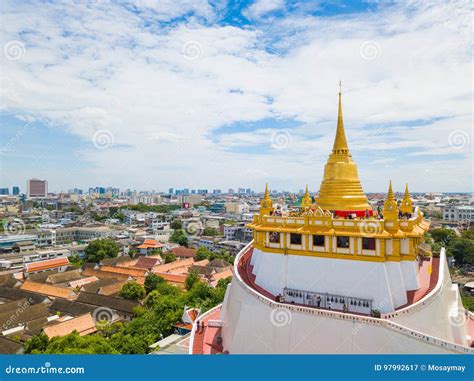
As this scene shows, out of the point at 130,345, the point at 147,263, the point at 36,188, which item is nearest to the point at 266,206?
the point at 130,345

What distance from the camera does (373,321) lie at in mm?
13672

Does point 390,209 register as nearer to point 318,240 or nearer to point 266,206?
point 318,240

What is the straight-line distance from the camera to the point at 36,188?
7254 inches

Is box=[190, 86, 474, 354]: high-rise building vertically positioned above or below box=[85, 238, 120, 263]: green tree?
above

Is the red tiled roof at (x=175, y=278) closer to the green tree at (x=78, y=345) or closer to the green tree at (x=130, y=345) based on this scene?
the green tree at (x=130, y=345)

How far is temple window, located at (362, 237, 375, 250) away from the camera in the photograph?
16094mm

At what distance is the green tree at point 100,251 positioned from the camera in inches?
2099

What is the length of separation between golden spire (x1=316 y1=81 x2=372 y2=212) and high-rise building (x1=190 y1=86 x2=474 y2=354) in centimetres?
5

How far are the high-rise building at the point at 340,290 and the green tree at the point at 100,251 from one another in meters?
39.0

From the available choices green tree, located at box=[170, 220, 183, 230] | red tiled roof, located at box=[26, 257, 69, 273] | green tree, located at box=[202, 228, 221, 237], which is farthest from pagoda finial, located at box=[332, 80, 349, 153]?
green tree, located at box=[170, 220, 183, 230]

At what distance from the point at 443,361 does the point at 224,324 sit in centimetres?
996

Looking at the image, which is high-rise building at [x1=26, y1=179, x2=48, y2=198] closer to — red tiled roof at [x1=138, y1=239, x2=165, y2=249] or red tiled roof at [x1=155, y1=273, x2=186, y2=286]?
red tiled roof at [x1=138, y1=239, x2=165, y2=249]

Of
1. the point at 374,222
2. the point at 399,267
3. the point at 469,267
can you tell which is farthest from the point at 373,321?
the point at 469,267

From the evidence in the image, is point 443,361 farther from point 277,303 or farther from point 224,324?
point 224,324
